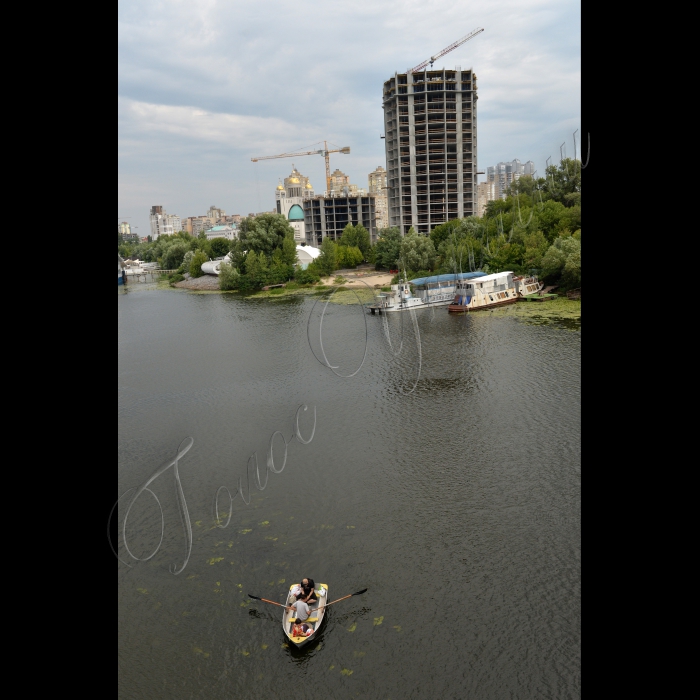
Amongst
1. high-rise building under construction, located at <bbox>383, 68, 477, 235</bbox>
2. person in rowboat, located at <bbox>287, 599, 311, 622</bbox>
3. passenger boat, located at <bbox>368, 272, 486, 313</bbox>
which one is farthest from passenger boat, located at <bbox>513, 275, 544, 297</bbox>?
person in rowboat, located at <bbox>287, 599, 311, 622</bbox>

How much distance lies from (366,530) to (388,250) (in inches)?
469

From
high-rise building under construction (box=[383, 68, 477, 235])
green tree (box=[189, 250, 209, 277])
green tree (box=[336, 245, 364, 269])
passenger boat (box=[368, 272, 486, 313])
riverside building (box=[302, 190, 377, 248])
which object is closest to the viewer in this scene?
passenger boat (box=[368, 272, 486, 313])

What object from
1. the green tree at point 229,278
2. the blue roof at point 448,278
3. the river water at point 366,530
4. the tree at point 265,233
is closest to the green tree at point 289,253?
the tree at point 265,233

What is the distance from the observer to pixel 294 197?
102 ft

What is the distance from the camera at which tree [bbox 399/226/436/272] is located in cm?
1427

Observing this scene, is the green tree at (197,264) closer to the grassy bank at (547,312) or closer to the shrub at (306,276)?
the shrub at (306,276)

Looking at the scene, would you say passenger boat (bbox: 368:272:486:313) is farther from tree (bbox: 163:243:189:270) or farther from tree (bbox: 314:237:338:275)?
tree (bbox: 163:243:189:270)

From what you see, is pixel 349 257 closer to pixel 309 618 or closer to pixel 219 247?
pixel 219 247

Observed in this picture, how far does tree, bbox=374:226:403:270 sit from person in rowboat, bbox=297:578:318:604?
12.4 metres

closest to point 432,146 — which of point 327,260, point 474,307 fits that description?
point 327,260
